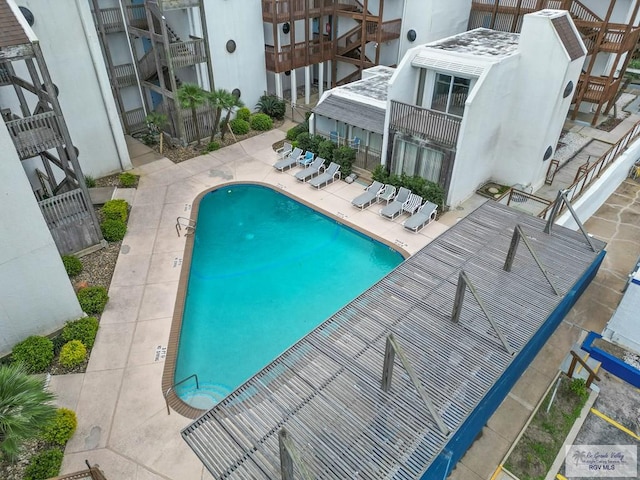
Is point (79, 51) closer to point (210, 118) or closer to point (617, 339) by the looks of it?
point (210, 118)

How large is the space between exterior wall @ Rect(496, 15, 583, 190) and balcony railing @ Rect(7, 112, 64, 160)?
1959cm

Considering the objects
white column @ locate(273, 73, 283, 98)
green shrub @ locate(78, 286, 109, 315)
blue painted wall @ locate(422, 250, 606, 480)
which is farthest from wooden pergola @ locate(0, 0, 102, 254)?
blue painted wall @ locate(422, 250, 606, 480)

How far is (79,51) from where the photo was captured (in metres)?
21.1

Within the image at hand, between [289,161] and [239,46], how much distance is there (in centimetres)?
928

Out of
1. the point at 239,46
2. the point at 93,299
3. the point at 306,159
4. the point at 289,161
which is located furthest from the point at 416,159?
the point at 93,299

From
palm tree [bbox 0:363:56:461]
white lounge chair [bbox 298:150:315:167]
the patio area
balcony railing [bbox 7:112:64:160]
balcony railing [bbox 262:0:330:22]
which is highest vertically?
balcony railing [bbox 262:0:330:22]

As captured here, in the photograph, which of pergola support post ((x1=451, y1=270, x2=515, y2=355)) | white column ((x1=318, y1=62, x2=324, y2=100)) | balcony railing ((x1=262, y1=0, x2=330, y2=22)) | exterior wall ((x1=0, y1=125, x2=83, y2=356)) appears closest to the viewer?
A: pergola support post ((x1=451, y1=270, x2=515, y2=355))

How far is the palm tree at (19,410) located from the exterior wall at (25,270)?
216 inches

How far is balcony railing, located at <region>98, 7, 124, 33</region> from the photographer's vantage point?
2445 cm

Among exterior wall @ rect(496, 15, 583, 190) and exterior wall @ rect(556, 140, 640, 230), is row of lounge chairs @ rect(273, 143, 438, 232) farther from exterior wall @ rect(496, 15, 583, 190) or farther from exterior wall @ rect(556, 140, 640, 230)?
exterior wall @ rect(556, 140, 640, 230)

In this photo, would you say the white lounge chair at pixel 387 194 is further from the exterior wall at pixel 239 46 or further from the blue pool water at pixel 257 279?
the exterior wall at pixel 239 46

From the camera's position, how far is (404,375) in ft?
33.8

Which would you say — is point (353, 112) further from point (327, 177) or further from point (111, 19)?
point (111, 19)

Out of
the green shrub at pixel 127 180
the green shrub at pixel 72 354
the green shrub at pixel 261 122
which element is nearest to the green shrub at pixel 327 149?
the green shrub at pixel 261 122
